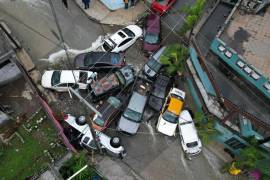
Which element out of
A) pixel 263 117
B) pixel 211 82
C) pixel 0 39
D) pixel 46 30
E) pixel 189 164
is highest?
pixel 0 39

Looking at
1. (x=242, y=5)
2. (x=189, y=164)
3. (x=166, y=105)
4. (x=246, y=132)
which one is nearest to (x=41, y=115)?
(x=166, y=105)

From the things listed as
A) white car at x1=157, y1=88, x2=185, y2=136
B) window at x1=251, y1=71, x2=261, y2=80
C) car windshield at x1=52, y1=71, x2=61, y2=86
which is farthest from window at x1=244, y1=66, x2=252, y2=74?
car windshield at x1=52, y1=71, x2=61, y2=86

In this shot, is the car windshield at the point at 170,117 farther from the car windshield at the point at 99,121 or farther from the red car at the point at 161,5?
the red car at the point at 161,5

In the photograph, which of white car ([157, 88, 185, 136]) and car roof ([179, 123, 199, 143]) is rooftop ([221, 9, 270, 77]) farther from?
car roof ([179, 123, 199, 143])

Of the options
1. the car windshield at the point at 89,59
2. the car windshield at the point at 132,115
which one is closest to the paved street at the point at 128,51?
the car windshield at the point at 132,115

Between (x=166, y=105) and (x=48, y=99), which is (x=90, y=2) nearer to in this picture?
(x=48, y=99)

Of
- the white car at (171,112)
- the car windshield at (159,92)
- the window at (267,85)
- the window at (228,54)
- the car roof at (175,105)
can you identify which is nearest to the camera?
the window at (267,85)
